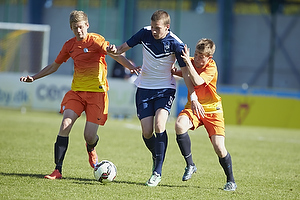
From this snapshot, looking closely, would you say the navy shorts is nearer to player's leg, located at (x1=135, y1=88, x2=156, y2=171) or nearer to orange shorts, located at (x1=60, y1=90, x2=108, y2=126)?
player's leg, located at (x1=135, y1=88, x2=156, y2=171)

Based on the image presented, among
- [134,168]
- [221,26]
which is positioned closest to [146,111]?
[134,168]

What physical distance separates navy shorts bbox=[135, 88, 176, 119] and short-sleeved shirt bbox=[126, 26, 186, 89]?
6 cm

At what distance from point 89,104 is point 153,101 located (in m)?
0.80

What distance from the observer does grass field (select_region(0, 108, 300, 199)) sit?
197 inches

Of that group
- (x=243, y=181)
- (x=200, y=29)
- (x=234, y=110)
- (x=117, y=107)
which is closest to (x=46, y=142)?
(x=243, y=181)

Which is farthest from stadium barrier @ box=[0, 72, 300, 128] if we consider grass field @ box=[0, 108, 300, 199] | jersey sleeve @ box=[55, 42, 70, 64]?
jersey sleeve @ box=[55, 42, 70, 64]

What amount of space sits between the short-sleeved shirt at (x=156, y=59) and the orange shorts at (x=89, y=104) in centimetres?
55

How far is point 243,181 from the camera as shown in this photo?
19.9ft

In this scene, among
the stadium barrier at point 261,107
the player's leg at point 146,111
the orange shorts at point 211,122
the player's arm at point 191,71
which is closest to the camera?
the player's arm at point 191,71

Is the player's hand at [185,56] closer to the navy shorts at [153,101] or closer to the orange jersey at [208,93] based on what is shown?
the orange jersey at [208,93]

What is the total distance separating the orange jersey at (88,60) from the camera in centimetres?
591

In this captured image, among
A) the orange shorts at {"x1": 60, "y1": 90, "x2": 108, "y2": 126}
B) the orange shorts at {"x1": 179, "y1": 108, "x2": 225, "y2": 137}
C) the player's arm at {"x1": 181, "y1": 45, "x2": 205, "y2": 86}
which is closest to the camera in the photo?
the player's arm at {"x1": 181, "y1": 45, "x2": 205, "y2": 86}

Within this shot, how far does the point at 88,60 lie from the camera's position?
597cm

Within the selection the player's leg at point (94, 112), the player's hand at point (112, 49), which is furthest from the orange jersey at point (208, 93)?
the player's leg at point (94, 112)
